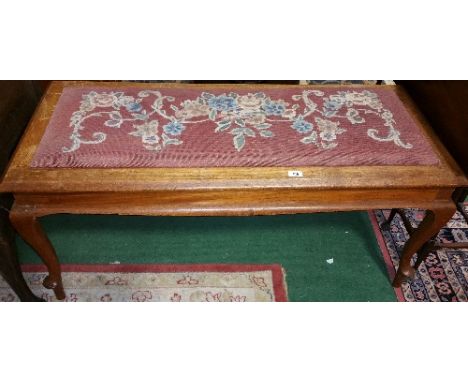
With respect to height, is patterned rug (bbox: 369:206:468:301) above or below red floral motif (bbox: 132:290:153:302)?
above

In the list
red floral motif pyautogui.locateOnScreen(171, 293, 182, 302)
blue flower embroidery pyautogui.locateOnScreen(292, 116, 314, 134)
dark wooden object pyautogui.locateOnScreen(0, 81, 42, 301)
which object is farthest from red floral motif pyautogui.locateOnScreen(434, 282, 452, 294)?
dark wooden object pyautogui.locateOnScreen(0, 81, 42, 301)

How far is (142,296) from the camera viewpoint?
2.24 m

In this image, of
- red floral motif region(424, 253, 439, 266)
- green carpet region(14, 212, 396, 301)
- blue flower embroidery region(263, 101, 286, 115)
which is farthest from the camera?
red floral motif region(424, 253, 439, 266)

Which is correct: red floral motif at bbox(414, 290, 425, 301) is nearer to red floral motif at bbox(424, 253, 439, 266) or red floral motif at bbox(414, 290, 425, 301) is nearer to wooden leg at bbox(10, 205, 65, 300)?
red floral motif at bbox(424, 253, 439, 266)

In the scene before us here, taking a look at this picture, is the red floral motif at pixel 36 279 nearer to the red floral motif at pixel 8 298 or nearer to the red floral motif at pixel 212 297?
the red floral motif at pixel 8 298

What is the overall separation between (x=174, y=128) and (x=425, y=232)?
1.30 m

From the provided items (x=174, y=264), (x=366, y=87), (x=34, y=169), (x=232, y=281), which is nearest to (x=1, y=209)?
(x=34, y=169)

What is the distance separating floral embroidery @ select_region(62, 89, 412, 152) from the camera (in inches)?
71.6

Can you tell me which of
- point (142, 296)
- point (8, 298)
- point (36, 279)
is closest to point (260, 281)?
point (142, 296)

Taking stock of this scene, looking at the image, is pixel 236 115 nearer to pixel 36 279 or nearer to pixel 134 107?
pixel 134 107

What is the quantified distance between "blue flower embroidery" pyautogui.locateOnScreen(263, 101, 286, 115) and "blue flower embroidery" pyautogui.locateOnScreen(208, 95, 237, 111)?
0.16 metres

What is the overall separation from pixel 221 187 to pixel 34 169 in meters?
0.78

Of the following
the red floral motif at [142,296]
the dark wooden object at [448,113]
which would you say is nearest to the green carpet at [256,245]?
the red floral motif at [142,296]

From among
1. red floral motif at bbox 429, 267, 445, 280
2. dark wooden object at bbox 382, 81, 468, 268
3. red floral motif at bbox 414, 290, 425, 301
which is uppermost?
dark wooden object at bbox 382, 81, 468, 268
